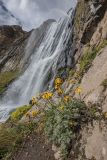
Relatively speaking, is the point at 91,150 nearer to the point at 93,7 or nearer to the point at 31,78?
the point at 93,7

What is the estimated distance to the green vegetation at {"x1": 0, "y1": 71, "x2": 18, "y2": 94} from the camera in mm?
38350

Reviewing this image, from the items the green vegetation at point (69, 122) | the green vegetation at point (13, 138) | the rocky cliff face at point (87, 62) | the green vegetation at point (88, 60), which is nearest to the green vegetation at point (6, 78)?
the rocky cliff face at point (87, 62)

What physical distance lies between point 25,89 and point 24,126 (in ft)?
73.2

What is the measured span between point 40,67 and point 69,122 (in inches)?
987

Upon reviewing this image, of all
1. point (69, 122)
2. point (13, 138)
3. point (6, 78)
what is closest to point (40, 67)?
point (6, 78)

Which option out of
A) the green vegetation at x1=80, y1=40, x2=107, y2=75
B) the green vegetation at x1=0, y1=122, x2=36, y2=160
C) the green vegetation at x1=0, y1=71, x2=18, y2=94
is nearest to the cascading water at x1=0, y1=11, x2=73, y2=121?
the green vegetation at x1=0, y1=71, x2=18, y2=94

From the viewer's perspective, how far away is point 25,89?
3231cm

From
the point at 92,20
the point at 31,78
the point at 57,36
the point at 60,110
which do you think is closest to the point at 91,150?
the point at 60,110

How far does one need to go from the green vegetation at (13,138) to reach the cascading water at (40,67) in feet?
56.4

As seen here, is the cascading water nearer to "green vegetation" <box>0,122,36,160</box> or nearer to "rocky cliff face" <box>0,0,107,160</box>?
"rocky cliff face" <box>0,0,107,160</box>

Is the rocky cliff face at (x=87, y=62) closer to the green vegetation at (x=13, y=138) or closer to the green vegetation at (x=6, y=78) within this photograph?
the green vegetation at (x=6, y=78)

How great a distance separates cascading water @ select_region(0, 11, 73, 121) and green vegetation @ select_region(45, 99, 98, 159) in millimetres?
19533

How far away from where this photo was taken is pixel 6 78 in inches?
1638

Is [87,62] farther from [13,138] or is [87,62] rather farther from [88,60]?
[13,138]
